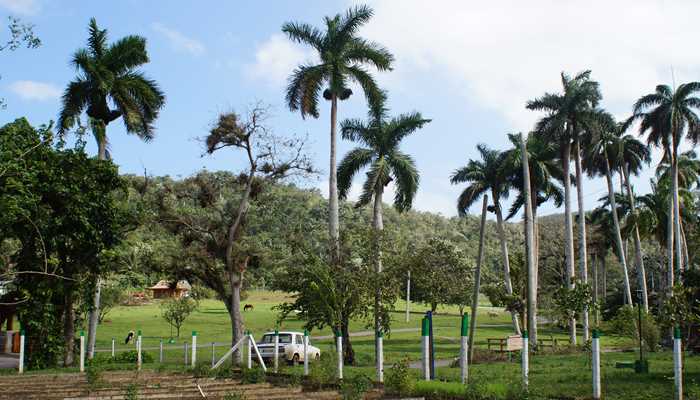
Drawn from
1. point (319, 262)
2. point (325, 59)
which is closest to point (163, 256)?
point (319, 262)

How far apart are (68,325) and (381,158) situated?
1689cm

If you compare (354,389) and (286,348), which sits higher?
(354,389)

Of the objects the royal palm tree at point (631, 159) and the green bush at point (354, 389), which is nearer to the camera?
the green bush at point (354, 389)

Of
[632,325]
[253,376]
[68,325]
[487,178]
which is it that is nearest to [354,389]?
[253,376]

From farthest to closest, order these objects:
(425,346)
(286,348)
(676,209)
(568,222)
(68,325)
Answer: (568,222) < (676,209) < (286,348) < (68,325) < (425,346)

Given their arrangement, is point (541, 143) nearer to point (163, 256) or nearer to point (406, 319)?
point (163, 256)

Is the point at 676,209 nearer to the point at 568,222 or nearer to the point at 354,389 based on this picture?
the point at 568,222

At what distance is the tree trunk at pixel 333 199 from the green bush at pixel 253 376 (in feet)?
31.3

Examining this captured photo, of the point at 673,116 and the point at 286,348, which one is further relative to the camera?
the point at 673,116

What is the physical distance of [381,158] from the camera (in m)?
35.2

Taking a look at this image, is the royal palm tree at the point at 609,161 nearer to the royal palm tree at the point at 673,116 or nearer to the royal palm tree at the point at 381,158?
the royal palm tree at the point at 673,116

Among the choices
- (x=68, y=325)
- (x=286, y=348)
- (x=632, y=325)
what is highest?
(x=632, y=325)

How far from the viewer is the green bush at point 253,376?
62.4ft

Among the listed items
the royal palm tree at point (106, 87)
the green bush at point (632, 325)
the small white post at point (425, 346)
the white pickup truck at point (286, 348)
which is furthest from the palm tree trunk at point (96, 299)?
the green bush at point (632, 325)
